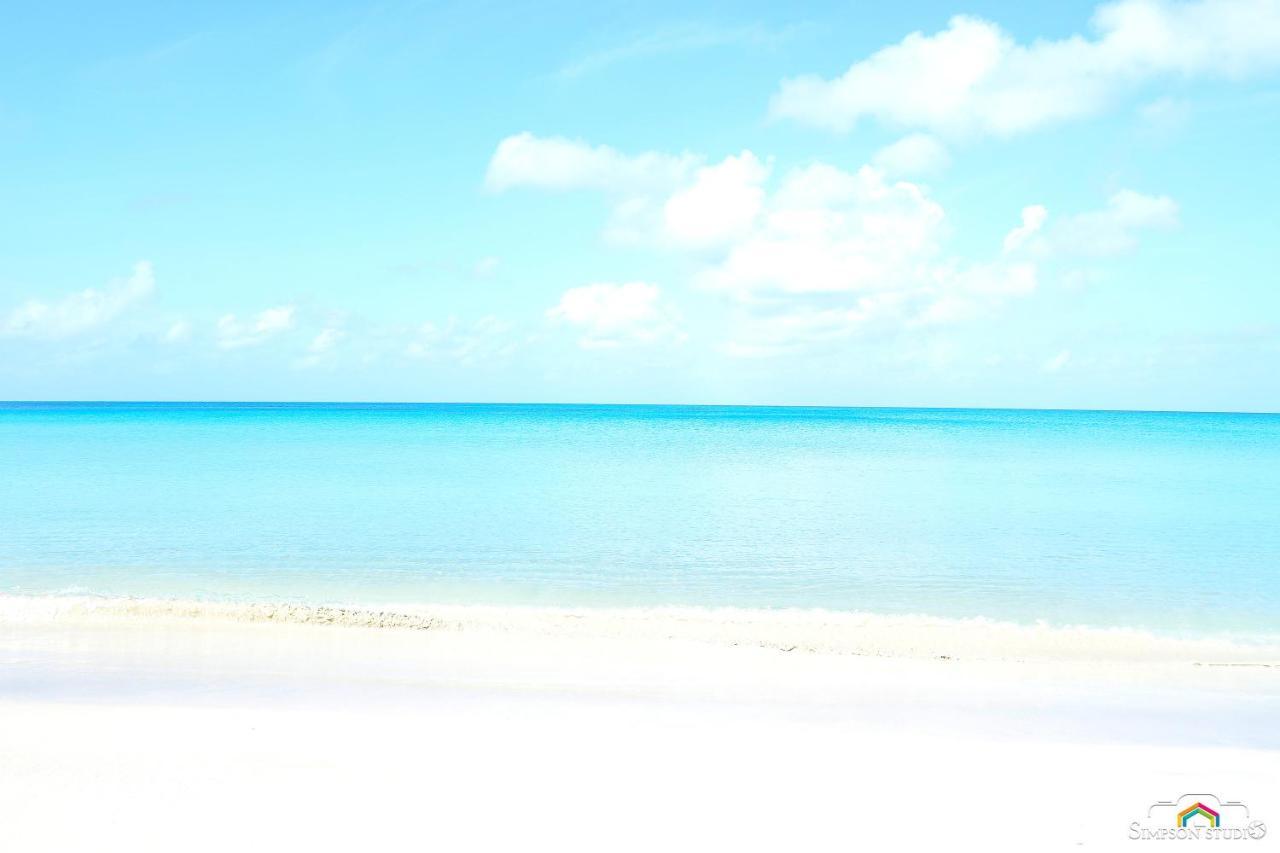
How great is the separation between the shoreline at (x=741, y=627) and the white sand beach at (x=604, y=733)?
48mm

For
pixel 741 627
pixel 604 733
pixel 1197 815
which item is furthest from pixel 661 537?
pixel 1197 815

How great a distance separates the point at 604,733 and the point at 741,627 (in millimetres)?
3301

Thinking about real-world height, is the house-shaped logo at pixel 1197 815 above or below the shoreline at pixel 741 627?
above

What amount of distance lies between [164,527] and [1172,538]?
17.3 metres

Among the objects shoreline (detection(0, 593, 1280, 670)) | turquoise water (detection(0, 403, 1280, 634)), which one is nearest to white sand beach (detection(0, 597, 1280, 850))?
shoreline (detection(0, 593, 1280, 670))

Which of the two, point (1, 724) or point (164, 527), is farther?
point (164, 527)

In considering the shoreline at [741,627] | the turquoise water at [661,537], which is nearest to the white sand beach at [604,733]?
the shoreline at [741,627]

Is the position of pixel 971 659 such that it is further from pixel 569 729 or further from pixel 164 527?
pixel 164 527

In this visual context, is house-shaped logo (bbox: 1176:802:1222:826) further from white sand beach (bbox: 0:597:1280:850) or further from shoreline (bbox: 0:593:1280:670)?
shoreline (bbox: 0:593:1280:670)

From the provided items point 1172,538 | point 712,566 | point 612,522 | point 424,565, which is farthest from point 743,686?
point 1172,538

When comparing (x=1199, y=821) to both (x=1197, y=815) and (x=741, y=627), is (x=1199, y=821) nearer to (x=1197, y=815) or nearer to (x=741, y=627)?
(x=1197, y=815)

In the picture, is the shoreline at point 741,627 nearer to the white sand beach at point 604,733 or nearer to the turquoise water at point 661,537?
the white sand beach at point 604,733

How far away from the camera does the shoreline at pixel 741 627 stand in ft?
26.3

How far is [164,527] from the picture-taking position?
1425 cm
